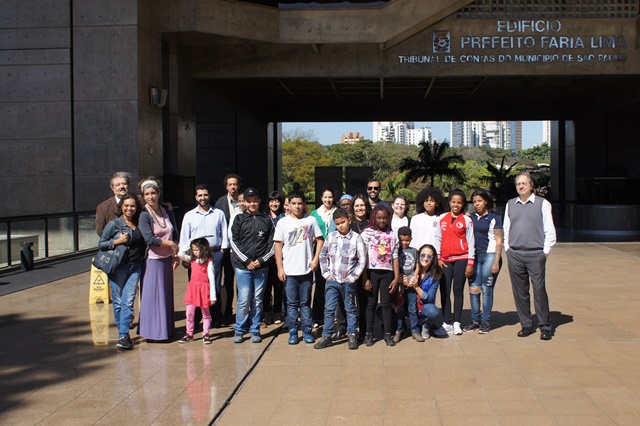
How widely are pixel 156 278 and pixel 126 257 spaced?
437 millimetres

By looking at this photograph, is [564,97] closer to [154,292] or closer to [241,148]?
[241,148]

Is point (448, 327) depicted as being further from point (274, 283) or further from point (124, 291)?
point (124, 291)

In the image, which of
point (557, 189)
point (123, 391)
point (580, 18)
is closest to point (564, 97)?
point (557, 189)

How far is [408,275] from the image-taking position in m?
7.35

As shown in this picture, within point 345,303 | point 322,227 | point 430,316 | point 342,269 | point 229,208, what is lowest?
point 430,316

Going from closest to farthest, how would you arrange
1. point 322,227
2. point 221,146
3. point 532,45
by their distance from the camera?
point 322,227 < point 532,45 < point 221,146

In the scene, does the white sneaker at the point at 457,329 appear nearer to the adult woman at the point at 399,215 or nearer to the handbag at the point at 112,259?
the adult woman at the point at 399,215

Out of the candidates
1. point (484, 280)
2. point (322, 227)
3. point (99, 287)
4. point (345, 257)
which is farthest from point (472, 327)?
point (99, 287)

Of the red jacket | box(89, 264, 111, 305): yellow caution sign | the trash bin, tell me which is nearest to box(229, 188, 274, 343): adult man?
the red jacket

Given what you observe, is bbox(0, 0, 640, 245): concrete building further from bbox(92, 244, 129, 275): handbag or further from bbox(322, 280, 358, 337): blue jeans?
bbox(322, 280, 358, 337): blue jeans

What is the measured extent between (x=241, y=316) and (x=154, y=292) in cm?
95

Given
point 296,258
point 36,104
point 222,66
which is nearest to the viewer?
point 296,258

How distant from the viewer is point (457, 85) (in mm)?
24562

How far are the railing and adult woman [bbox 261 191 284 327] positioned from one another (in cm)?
638
